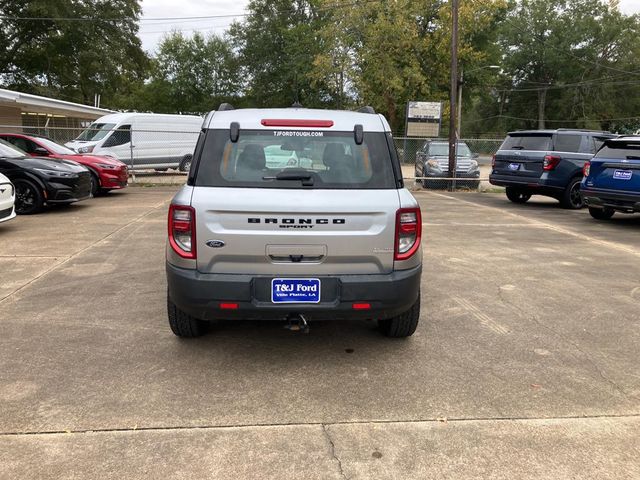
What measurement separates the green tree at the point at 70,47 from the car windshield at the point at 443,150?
91.0 ft

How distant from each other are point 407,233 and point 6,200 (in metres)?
6.91

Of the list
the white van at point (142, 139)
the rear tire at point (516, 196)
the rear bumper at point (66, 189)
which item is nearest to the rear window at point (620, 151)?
the rear tire at point (516, 196)

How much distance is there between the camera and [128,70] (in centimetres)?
4125

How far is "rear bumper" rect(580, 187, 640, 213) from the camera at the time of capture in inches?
374

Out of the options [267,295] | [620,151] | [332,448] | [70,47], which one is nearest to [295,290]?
[267,295]

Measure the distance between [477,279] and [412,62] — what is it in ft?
107

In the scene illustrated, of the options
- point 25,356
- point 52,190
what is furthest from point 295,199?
point 52,190

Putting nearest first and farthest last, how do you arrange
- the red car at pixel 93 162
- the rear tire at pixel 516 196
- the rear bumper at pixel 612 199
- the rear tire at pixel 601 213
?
the rear bumper at pixel 612 199 < the rear tire at pixel 601 213 < the red car at pixel 93 162 < the rear tire at pixel 516 196

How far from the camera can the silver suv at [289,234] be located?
3.56m

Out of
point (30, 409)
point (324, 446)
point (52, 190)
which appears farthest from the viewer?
point (52, 190)

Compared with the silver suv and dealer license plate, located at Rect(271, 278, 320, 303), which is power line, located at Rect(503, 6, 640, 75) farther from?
dealer license plate, located at Rect(271, 278, 320, 303)

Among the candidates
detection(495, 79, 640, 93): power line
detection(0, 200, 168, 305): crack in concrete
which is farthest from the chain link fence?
detection(495, 79, 640, 93): power line

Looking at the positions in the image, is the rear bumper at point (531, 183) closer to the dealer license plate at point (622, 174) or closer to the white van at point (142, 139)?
the dealer license plate at point (622, 174)

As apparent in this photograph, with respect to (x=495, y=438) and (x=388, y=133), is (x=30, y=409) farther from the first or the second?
(x=388, y=133)
